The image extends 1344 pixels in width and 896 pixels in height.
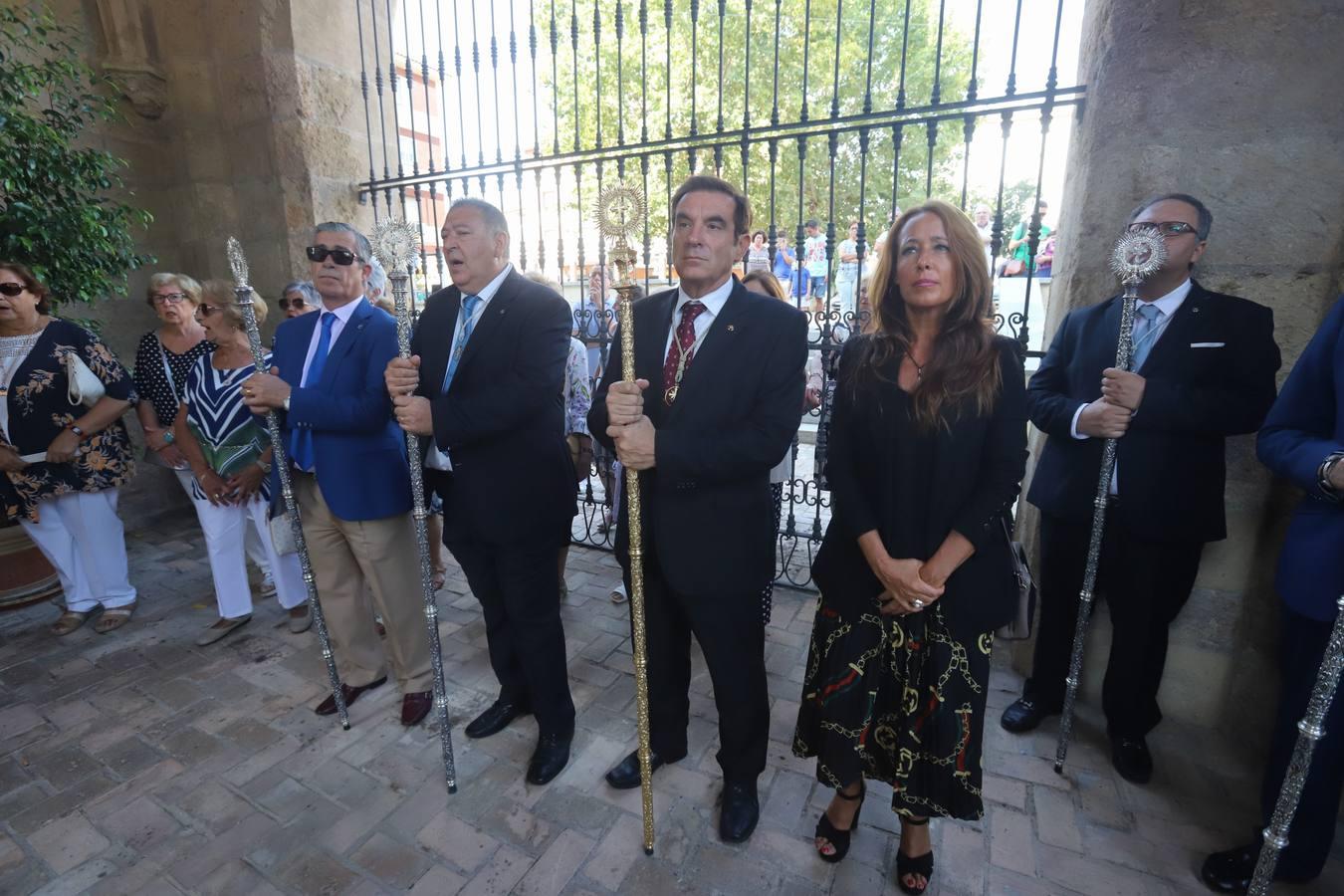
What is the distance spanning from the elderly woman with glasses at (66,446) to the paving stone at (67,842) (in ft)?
6.51

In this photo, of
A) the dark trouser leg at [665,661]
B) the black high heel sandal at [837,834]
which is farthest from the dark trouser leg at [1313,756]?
the dark trouser leg at [665,661]

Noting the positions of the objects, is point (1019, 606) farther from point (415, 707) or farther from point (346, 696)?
point (346, 696)

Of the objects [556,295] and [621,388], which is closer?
[621,388]

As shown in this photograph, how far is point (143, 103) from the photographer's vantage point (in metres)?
5.52

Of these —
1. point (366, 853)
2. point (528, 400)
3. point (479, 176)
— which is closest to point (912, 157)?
point (479, 176)

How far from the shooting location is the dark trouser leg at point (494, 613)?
2.75m

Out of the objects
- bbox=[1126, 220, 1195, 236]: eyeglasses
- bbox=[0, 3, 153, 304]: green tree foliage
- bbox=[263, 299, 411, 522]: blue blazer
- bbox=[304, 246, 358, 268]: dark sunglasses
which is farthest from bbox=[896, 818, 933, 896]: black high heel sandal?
bbox=[0, 3, 153, 304]: green tree foliage

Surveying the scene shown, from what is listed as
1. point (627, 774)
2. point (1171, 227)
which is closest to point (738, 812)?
point (627, 774)

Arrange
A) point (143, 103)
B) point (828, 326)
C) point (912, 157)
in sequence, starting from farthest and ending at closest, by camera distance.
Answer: point (912, 157) → point (143, 103) → point (828, 326)

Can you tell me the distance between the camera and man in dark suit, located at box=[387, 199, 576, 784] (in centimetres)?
246

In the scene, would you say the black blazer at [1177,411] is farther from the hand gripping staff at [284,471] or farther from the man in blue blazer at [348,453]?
the hand gripping staff at [284,471]

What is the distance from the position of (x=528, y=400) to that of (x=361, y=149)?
16.0 feet

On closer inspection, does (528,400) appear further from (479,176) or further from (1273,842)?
(479,176)

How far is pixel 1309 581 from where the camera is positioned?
6.51 feet
